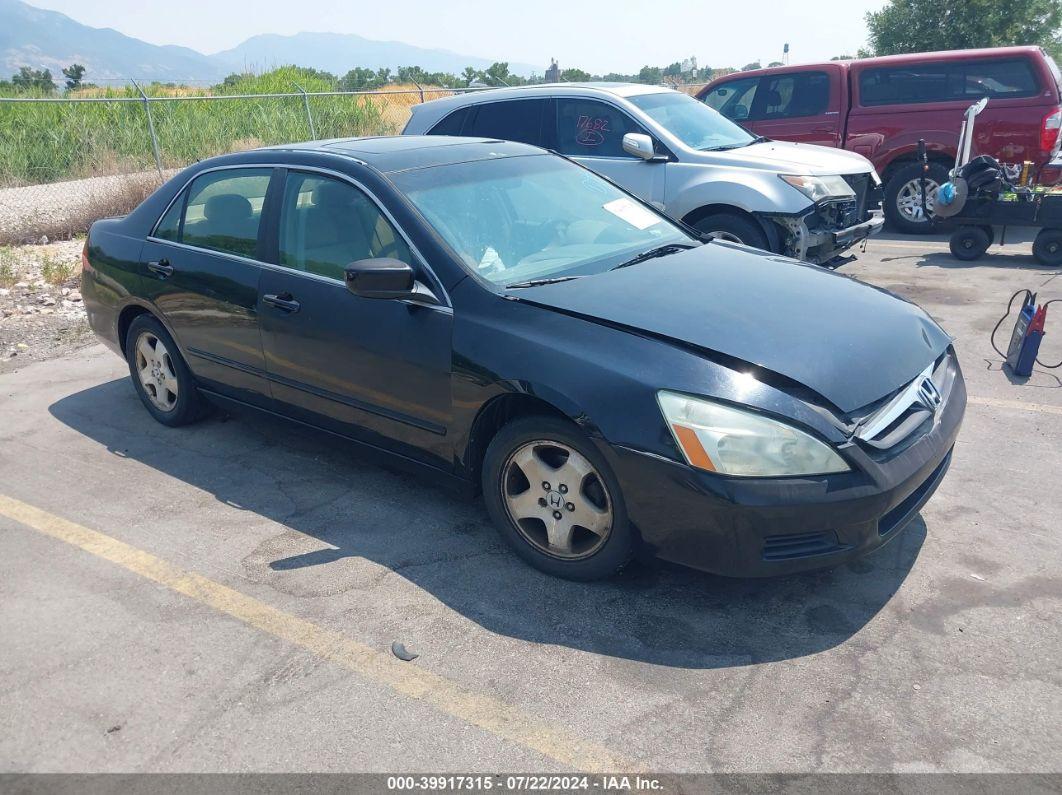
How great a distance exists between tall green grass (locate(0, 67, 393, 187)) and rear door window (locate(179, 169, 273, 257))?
9.24m

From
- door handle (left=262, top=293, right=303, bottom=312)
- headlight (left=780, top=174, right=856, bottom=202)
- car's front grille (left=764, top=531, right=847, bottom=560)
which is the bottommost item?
car's front grille (left=764, top=531, right=847, bottom=560)

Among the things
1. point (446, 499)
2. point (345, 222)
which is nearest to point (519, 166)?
point (345, 222)

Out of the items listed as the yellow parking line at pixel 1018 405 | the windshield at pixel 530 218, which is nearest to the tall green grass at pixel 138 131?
the windshield at pixel 530 218

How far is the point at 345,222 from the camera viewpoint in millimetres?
4219

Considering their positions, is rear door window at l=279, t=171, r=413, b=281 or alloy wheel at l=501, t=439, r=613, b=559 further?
rear door window at l=279, t=171, r=413, b=281

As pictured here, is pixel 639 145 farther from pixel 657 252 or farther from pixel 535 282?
pixel 535 282

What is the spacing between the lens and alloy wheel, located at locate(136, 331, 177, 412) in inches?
209

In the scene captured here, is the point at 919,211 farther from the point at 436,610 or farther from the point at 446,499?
the point at 436,610

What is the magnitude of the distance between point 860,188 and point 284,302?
234 inches

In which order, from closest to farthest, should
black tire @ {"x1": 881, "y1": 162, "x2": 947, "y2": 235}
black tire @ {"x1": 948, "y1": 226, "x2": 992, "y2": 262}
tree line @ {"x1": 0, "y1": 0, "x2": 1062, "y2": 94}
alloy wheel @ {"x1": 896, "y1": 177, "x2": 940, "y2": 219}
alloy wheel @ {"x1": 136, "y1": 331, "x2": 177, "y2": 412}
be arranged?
1. alloy wheel @ {"x1": 136, "y1": 331, "x2": 177, "y2": 412}
2. black tire @ {"x1": 948, "y1": 226, "x2": 992, "y2": 262}
3. black tire @ {"x1": 881, "y1": 162, "x2": 947, "y2": 235}
4. alloy wheel @ {"x1": 896, "y1": 177, "x2": 940, "y2": 219}
5. tree line @ {"x1": 0, "y1": 0, "x2": 1062, "y2": 94}

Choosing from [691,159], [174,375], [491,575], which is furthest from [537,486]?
[691,159]

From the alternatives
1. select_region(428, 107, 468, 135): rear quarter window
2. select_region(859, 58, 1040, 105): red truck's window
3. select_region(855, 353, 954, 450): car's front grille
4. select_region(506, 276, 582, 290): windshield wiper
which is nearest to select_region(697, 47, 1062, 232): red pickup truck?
select_region(859, 58, 1040, 105): red truck's window

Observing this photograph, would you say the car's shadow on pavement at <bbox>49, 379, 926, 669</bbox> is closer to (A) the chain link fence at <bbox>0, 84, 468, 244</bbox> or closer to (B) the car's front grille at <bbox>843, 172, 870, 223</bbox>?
(B) the car's front grille at <bbox>843, 172, 870, 223</bbox>

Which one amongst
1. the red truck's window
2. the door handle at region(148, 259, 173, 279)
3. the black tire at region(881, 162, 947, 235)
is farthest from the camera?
the black tire at region(881, 162, 947, 235)
